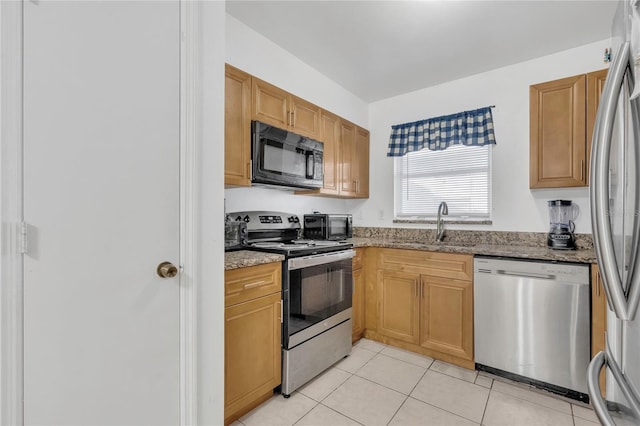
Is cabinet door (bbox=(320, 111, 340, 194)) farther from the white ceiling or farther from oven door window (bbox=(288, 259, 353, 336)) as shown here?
oven door window (bbox=(288, 259, 353, 336))

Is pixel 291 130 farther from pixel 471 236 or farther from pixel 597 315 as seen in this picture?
pixel 597 315

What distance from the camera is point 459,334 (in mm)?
2404

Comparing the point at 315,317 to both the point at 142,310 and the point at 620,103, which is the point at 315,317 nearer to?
the point at 142,310

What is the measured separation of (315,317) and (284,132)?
4.53ft

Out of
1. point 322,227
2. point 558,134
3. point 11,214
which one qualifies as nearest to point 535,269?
point 558,134

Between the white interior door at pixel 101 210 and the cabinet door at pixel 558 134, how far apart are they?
2.56 m

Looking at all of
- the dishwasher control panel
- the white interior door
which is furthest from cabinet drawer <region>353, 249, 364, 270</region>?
the white interior door

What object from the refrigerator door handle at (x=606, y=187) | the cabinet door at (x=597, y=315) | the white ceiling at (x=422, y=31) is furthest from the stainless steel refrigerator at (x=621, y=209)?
the white ceiling at (x=422, y=31)

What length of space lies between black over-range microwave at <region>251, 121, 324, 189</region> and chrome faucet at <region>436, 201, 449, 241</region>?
1.21 m

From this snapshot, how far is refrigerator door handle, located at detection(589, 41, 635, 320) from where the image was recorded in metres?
0.67

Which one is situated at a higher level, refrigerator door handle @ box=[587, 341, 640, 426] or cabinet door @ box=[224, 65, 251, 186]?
cabinet door @ box=[224, 65, 251, 186]

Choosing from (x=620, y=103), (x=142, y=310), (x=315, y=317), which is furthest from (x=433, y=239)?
(x=142, y=310)

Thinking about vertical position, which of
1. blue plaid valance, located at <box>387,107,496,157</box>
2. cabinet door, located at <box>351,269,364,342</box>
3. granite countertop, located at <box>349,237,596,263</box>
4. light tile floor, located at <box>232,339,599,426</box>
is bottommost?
light tile floor, located at <box>232,339,599,426</box>

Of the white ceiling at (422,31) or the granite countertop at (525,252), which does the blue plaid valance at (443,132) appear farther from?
the granite countertop at (525,252)
